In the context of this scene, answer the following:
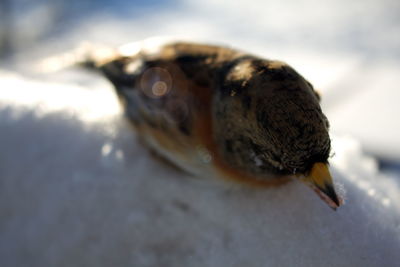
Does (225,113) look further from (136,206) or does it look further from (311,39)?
(311,39)

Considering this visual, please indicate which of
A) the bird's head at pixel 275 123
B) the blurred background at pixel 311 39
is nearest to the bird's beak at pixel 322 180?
the bird's head at pixel 275 123

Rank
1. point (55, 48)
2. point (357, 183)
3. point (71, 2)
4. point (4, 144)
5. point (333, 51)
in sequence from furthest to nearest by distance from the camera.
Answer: point (71, 2)
point (55, 48)
point (333, 51)
point (4, 144)
point (357, 183)

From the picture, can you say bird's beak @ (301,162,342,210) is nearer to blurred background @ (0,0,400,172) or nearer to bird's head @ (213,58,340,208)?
bird's head @ (213,58,340,208)

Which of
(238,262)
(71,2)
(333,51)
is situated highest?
(71,2)

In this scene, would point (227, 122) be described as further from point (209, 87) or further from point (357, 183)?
point (357, 183)

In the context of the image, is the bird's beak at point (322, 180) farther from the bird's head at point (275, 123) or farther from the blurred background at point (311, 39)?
the blurred background at point (311, 39)

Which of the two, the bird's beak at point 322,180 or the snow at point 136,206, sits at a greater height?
the bird's beak at point 322,180

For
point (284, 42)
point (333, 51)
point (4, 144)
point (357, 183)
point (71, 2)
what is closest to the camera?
point (357, 183)

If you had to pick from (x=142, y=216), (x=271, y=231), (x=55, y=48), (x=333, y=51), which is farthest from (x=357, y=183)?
(x=55, y=48)
